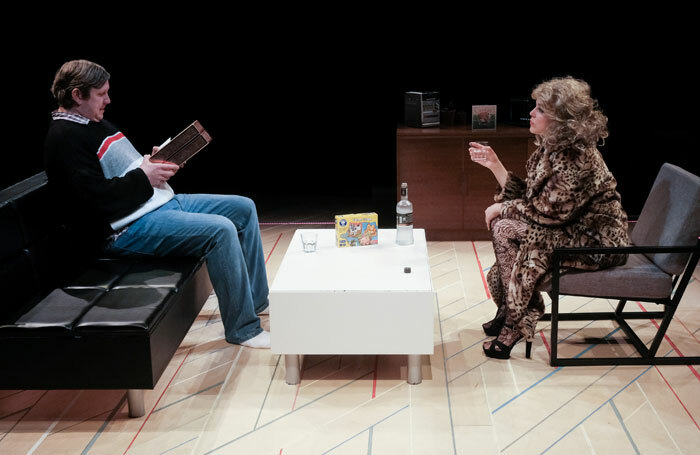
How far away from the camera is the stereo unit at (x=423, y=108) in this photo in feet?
18.5

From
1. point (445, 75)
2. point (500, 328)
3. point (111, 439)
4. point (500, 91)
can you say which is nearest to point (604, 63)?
point (500, 91)

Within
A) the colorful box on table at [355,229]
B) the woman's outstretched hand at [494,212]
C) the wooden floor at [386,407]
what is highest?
the woman's outstretched hand at [494,212]

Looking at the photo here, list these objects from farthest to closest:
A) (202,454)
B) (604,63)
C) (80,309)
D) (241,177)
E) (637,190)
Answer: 1. (241,177)
2. (637,190)
3. (604,63)
4. (80,309)
5. (202,454)

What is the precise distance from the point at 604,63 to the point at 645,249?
3.01 m

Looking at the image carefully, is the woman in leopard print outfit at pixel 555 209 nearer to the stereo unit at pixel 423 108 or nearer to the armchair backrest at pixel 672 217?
the armchair backrest at pixel 672 217

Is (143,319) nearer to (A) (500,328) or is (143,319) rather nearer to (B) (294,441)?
(B) (294,441)

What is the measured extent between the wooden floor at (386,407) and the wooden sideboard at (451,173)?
5.62 feet

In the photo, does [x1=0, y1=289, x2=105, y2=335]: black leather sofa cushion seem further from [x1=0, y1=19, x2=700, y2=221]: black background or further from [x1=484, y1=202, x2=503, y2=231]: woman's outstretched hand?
[x1=0, y1=19, x2=700, y2=221]: black background

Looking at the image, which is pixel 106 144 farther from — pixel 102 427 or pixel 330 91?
pixel 330 91

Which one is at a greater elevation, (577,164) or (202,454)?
(577,164)

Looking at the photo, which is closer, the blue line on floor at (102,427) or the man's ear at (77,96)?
the blue line on floor at (102,427)

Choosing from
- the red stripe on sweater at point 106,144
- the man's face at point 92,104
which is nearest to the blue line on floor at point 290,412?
the red stripe on sweater at point 106,144

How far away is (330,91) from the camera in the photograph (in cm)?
717

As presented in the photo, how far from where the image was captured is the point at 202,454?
117 inches
